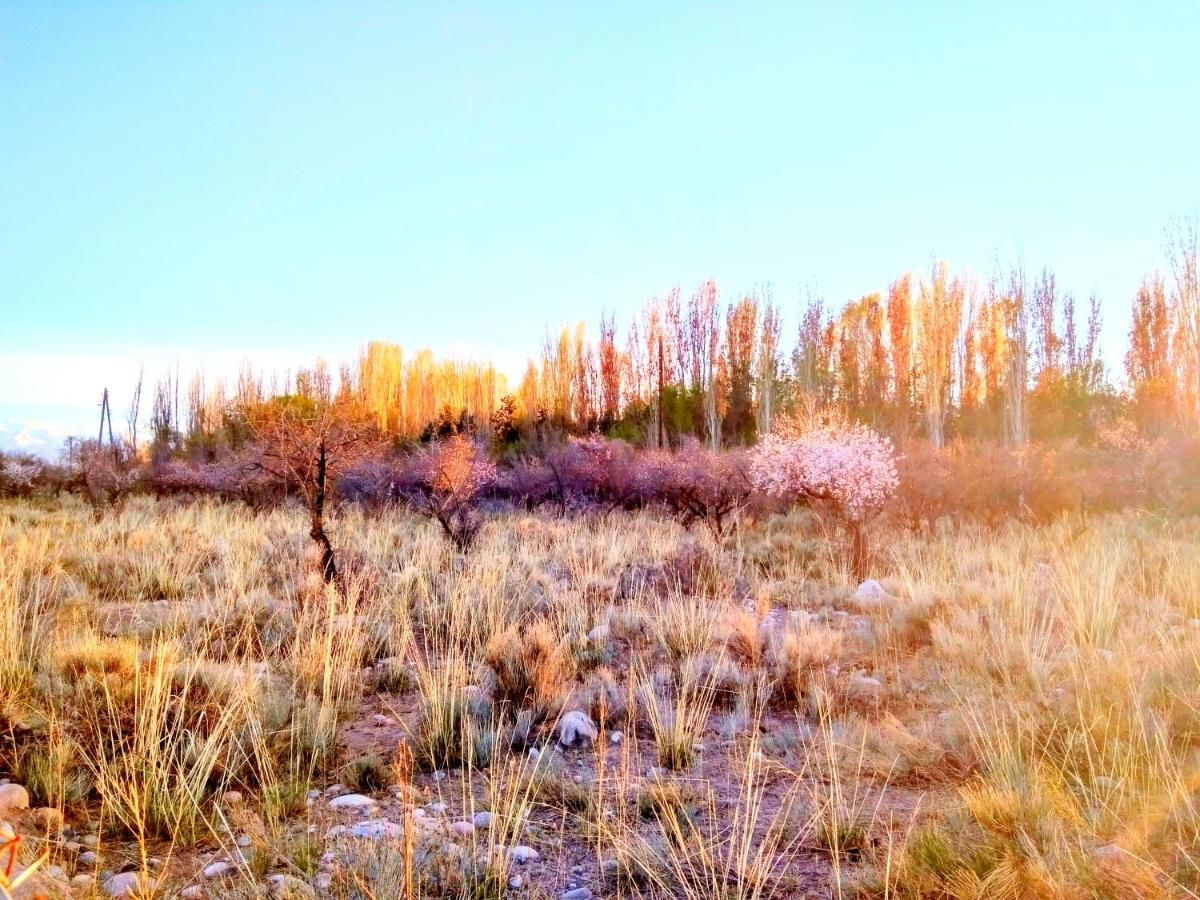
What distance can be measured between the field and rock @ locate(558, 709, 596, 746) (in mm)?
16

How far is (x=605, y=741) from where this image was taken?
3.52m

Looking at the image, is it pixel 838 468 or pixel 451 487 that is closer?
pixel 838 468

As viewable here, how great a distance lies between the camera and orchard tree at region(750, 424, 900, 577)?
7.67 m

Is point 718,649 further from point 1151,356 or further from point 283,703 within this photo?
point 1151,356

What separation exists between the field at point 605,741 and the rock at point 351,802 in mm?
16

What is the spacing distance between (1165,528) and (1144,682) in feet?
26.0

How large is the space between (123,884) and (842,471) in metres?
6.85

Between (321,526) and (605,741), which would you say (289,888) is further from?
(321,526)

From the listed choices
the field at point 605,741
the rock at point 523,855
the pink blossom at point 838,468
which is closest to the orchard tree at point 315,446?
the field at point 605,741

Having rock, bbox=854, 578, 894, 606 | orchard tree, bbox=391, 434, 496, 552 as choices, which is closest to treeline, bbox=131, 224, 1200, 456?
orchard tree, bbox=391, 434, 496, 552

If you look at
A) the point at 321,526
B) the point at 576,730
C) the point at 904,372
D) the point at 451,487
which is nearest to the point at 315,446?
the point at 321,526

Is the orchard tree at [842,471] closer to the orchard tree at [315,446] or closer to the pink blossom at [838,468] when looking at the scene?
the pink blossom at [838,468]

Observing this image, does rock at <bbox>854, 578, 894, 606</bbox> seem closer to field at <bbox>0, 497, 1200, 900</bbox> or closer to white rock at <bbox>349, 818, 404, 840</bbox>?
field at <bbox>0, 497, 1200, 900</bbox>

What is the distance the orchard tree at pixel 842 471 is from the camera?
302 inches
